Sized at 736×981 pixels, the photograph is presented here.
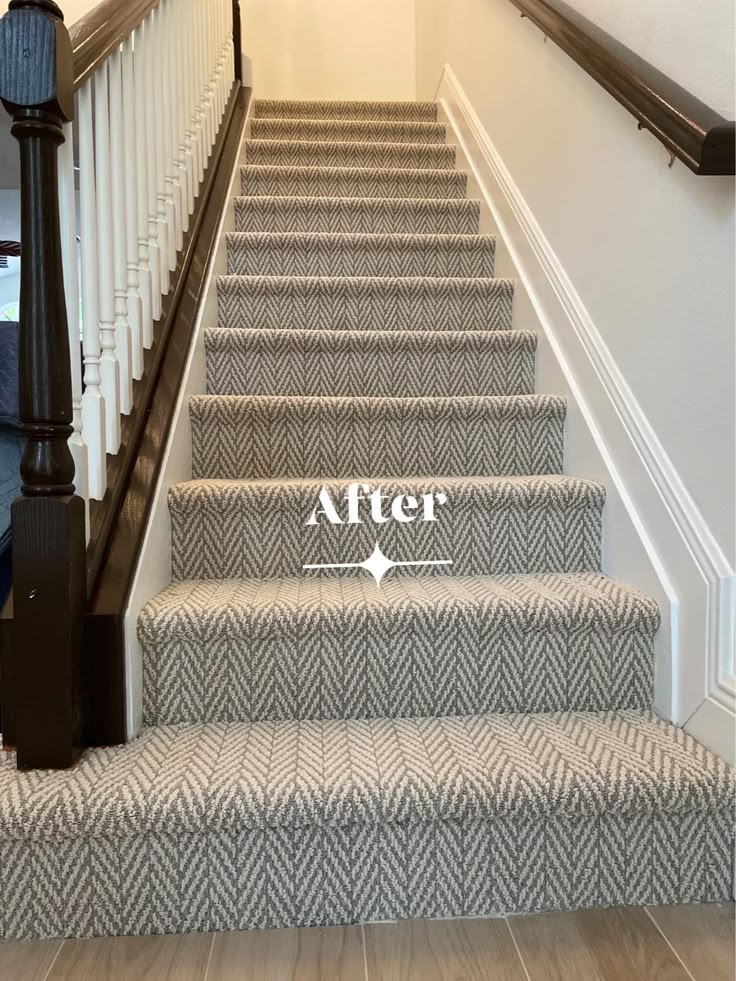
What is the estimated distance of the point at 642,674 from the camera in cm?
113

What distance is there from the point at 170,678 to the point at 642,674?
736 millimetres

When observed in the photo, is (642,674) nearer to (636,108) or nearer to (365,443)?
(365,443)

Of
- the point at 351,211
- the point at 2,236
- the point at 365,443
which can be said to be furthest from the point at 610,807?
the point at 2,236

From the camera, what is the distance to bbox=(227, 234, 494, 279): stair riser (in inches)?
81.0

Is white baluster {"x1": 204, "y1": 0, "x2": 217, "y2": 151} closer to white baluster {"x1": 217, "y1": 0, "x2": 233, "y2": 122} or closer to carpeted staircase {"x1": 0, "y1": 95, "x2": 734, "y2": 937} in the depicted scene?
white baluster {"x1": 217, "y1": 0, "x2": 233, "y2": 122}

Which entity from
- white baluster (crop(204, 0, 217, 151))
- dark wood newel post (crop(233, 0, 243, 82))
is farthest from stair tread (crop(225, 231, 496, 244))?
dark wood newel post (crop(233, 0, 243, 82))

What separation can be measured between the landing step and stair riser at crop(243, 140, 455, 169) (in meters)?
2.11

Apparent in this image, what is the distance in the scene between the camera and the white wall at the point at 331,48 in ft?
12.9

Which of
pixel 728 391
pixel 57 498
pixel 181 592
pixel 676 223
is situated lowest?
pixel 181 592

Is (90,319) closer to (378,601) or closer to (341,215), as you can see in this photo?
(378,601)

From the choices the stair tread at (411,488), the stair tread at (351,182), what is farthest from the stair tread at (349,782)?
the stair tread at (351,182)

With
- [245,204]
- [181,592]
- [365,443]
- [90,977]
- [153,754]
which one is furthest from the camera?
[245,204]

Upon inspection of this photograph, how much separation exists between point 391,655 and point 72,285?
2.33ft

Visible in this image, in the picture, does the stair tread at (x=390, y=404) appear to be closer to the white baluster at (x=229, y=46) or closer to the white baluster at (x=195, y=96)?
→ the white baluster at (x=195, y=96)
